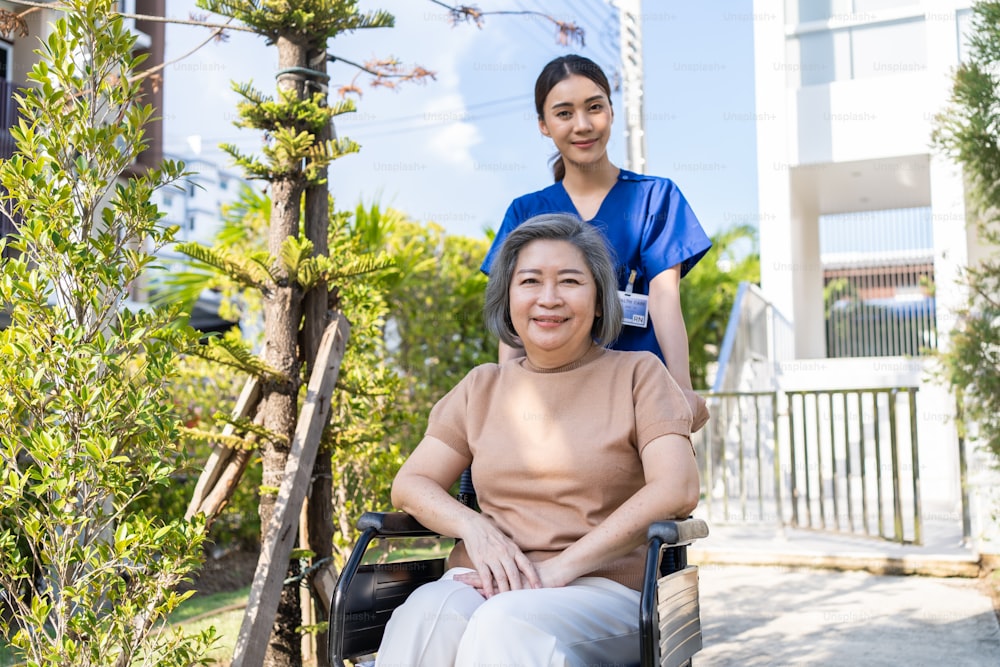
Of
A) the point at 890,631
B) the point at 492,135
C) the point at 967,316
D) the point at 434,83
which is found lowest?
the point at 890,631

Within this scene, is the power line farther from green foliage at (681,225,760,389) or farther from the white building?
green foliage at (681,225,760,389)

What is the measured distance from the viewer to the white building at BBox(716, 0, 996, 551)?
796 cm

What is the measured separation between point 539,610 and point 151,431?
109cm

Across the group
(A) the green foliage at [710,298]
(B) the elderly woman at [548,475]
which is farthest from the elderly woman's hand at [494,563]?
(A) the green foliage at [710,298]

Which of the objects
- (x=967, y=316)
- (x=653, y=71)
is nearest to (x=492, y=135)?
(x=653, y=71)

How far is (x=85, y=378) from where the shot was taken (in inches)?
80.4

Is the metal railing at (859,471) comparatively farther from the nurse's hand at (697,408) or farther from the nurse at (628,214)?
the nurse's hand at (697,408)

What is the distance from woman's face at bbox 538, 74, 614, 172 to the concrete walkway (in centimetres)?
213

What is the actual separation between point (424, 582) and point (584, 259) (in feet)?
A: 2.69

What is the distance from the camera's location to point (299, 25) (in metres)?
2.91

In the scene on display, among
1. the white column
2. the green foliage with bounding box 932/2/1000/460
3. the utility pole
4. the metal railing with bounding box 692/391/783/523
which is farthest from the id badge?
the utility pole

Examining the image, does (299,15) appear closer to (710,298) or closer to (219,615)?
(219,615)

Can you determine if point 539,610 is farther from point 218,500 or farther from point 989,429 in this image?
point 989,429

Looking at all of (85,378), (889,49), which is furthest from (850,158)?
(85,378)
